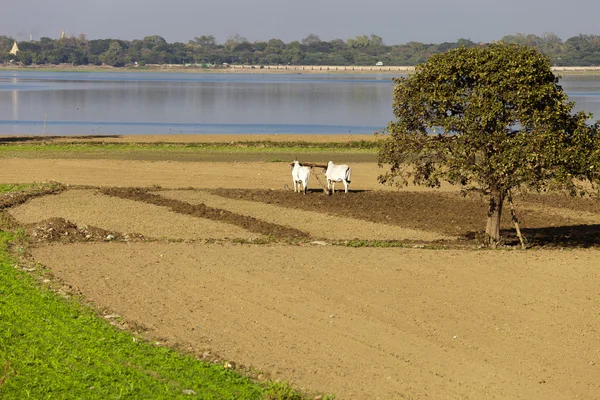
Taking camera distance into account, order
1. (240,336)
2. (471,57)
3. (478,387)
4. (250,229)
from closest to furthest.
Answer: (478,387), (240,336), (471,57), (250,229)

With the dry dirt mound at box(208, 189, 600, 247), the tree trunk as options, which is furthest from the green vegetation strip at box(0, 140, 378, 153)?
the tree trunk

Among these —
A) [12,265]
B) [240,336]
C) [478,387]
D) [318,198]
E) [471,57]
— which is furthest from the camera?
[318,198]

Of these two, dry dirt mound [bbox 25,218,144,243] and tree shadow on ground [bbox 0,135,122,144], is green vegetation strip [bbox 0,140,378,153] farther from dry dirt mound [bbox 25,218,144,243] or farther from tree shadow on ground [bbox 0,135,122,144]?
dry dirt mound [bbox 25,218,144,243]

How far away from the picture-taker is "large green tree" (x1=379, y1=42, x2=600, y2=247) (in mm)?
23688

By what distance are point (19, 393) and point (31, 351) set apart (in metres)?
1.73

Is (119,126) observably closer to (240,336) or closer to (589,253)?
(589,253)

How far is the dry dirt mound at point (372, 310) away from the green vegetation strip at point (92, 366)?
2.46ft

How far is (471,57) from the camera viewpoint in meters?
24.8

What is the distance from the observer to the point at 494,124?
24.5 meters

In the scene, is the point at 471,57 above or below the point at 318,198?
above

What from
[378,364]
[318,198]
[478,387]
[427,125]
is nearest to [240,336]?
[378,364]

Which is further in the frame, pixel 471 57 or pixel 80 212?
pixel 80 212

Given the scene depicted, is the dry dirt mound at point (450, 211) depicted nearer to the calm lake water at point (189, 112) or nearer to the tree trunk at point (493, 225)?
the tree trunk at point (493, 225)

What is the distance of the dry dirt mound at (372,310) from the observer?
1512cm
